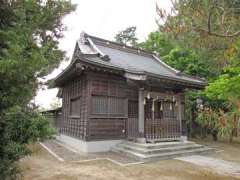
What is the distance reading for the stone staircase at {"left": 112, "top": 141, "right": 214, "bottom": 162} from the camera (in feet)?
27.3

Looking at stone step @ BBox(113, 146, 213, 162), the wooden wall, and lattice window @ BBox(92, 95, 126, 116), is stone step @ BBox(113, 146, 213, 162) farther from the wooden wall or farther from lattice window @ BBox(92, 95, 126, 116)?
the wooden wall

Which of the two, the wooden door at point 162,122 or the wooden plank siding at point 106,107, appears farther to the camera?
the wooden door at point 162,122

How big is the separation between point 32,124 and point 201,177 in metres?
4.79

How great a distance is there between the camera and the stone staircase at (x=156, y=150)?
8334mm

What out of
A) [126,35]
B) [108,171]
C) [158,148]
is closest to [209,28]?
[108,171]

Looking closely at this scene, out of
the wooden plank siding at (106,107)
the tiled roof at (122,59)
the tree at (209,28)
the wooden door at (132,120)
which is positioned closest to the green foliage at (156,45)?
the tiled roof at (122,59)

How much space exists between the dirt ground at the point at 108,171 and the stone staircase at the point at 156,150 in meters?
0.61

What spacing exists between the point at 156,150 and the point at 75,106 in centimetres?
518

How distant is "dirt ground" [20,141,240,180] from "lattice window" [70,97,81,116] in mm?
3735

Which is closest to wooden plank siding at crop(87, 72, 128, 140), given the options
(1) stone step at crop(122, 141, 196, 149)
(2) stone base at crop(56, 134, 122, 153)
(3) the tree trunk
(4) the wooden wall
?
(2) stone base at crop(56, 134, 122, 153)

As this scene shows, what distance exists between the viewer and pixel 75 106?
1198 cm

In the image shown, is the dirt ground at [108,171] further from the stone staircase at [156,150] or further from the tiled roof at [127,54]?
the tiled roof at [127,54]

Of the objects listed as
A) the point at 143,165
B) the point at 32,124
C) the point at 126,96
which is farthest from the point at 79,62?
the point at 32,124

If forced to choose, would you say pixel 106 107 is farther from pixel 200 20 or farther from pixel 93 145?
pixel 200 20
